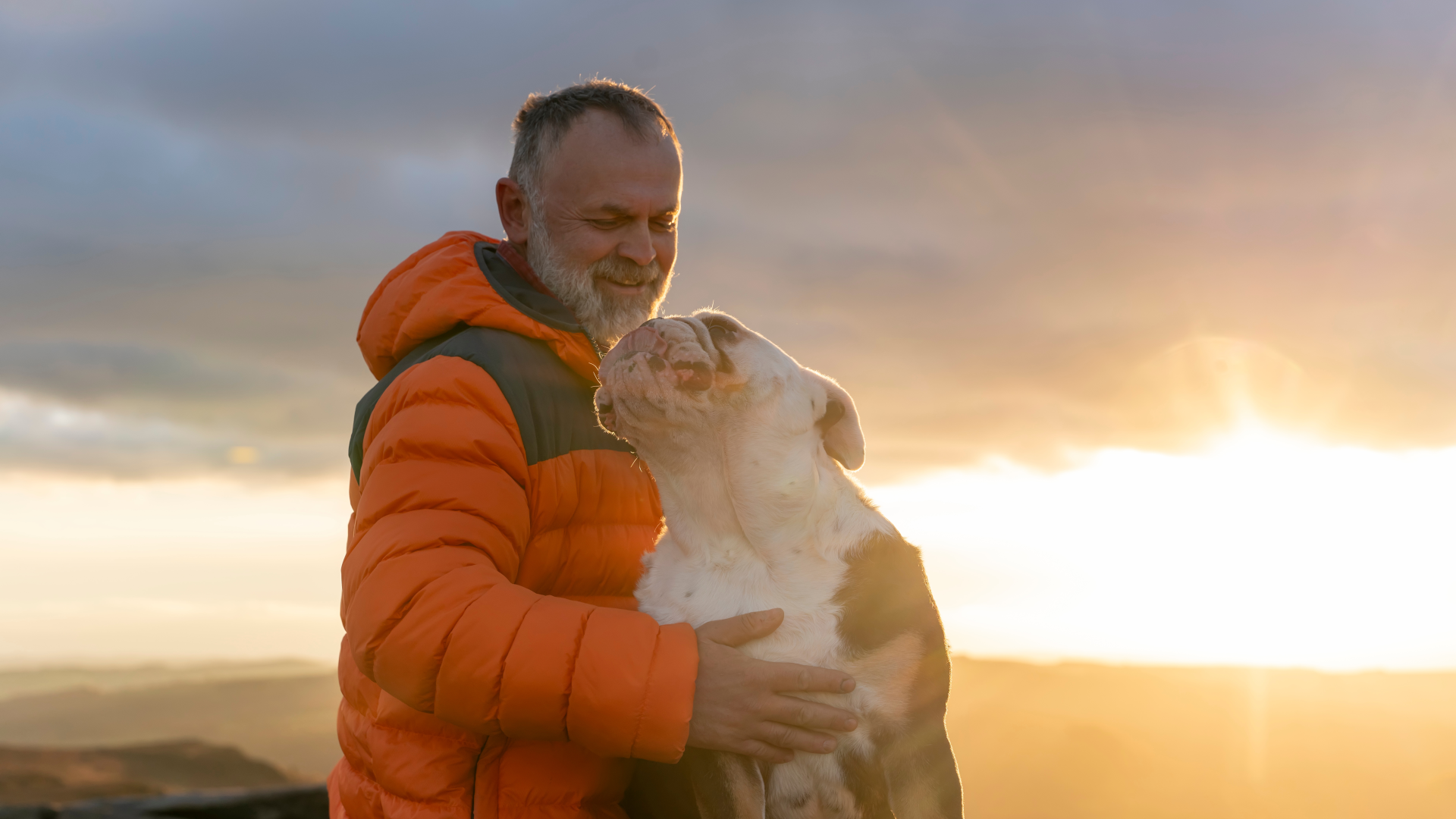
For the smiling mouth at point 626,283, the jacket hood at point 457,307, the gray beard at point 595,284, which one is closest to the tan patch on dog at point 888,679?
the jacket hood at point 457,307

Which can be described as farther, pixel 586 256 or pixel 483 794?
pixel 586 256

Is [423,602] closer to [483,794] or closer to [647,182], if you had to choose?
[483,794]

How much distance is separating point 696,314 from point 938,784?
199 centimetres

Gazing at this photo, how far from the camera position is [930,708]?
3.38 meters

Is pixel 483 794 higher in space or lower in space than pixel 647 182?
lower

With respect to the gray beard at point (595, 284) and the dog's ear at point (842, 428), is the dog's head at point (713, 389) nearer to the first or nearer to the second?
the dog's ear at point (842, 428)

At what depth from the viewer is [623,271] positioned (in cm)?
413

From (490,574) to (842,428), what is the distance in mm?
1613

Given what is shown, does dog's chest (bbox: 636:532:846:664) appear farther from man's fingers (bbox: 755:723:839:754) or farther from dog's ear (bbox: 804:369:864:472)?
dog's ear (bbox: 804:369:864:472)

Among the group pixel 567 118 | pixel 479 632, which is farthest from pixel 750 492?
pixel 567 118

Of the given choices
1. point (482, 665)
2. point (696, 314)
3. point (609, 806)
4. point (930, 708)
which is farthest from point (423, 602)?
point (930, 708)

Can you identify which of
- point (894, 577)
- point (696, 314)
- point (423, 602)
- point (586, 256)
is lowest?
point (423, 602)

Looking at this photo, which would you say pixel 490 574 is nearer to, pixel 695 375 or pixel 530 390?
pixel 530 390

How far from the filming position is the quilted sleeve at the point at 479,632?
265 centimetres
